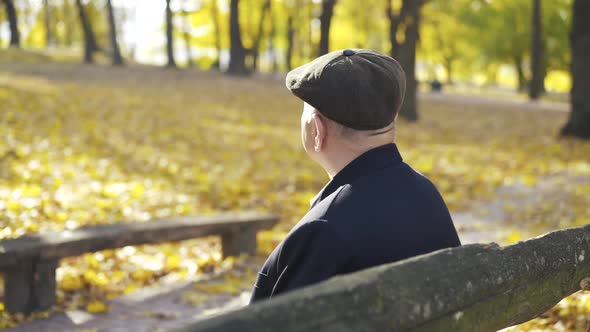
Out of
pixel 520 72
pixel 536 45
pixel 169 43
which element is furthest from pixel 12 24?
pixel 520 72

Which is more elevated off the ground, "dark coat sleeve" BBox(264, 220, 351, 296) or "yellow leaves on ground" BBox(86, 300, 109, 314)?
"dark coat sleeve" BBox(264, 220, 351, 296)

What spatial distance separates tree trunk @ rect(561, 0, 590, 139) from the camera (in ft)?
43.2

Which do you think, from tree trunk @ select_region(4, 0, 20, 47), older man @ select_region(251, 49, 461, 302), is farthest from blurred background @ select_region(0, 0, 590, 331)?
tree trunk @ select_region(4, 0, 20, 47)

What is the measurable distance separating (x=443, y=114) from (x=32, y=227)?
1556 cm

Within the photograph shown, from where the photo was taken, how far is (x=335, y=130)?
208 cm

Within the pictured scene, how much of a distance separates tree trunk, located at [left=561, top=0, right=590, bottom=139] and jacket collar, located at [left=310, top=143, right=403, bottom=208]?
12.3 m

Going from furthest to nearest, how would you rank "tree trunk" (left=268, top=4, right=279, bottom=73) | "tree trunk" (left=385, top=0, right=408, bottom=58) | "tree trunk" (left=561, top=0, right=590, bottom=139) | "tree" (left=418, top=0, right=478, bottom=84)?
A: 1. "tree trunk" (left=268, top=4, right=279, bottom=73)
2. "tree" (left=418, top=0, right=478, bottom=84)
3. "tree trunk" (left=385, top=0, right=408, bottom=58)
4. "tree trunk" (left=561, top=0, right=590, bottom=139)

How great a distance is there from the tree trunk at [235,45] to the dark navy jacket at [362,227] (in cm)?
2505

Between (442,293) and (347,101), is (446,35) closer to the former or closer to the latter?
(347,101)

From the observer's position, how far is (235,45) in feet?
88.4

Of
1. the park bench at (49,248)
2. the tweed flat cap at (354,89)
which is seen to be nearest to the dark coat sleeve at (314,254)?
the tweed flat cap at (354,89)

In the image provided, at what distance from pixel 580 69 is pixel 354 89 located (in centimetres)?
1259

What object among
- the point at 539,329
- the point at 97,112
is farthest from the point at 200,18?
the point at 539,329

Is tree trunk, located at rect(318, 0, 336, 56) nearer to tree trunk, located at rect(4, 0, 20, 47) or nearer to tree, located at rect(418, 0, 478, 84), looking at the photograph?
tree, located at rect(418, 0, 478, 84)
